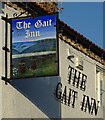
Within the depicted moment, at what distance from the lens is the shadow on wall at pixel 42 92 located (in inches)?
909

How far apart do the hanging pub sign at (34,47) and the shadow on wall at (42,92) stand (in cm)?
170

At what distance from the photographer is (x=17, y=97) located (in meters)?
22.8

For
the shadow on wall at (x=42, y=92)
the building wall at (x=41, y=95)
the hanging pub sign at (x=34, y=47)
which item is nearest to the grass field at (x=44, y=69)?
the hanging pub sign at (x=34, y=47)

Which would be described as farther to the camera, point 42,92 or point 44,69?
point 42,92

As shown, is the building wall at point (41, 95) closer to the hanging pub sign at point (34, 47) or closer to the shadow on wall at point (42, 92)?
the shadow on wall at point (42, 92)

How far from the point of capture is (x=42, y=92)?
24078 mm

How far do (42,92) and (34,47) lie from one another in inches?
145

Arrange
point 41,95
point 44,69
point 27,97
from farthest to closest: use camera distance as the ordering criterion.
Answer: point 41,95 → point 27,97 → point 44,69

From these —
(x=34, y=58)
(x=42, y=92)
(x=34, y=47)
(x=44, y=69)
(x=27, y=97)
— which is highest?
(x=34, y=47)

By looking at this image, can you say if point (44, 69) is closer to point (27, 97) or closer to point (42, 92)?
point (27, 97)

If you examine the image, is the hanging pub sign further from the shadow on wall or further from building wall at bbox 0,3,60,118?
the shadow on wall

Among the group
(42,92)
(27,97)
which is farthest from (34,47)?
(42,92)

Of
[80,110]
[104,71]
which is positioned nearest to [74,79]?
[80,110]

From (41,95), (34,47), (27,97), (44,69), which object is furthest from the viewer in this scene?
(41,95)
